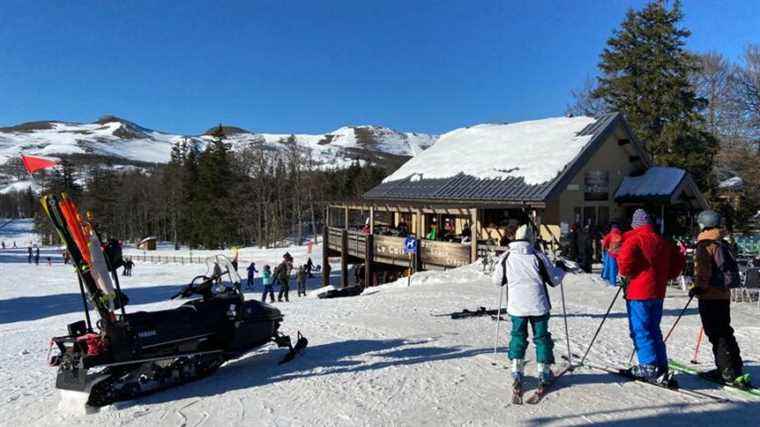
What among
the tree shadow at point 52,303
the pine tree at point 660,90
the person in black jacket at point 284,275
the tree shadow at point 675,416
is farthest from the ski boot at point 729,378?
the pine tree at point 660,90

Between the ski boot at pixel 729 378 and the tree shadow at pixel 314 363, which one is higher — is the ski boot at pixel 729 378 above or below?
above

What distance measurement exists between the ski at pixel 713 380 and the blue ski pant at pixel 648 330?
647 mm

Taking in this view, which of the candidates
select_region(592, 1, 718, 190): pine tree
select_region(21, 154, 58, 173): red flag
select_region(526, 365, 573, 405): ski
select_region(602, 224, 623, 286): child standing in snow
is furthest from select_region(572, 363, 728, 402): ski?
select_region(592, 1, 718, 190): pine tree

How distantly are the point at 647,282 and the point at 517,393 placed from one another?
1.59m

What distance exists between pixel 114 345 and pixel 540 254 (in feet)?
13.7

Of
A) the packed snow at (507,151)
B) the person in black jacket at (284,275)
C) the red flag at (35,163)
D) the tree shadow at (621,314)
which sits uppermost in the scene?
the packed snow at (507,151)

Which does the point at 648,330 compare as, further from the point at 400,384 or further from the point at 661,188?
the point at 661,188

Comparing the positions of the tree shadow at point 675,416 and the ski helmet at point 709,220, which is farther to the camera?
the ski helmet at point 709,220

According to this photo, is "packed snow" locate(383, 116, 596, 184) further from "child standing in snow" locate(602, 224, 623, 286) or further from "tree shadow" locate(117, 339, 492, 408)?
"tree shadow" locate(117, 339, 492, 408)

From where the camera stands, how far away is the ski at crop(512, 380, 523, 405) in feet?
15.9

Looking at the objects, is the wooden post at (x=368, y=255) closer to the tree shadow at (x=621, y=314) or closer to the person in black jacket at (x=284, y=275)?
the person in black jacket at (x=284, y=275)

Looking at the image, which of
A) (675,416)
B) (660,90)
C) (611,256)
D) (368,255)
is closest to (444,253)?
(368,255)

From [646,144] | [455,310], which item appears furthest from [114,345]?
[646,144]

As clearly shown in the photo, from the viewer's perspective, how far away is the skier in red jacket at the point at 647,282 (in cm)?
508
